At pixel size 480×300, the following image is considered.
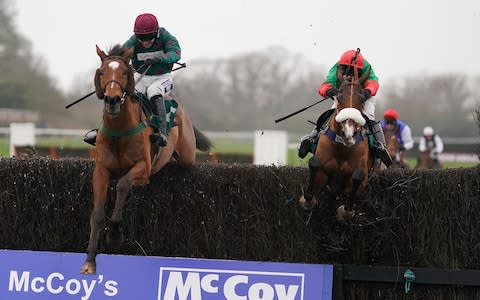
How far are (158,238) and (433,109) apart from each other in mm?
27277

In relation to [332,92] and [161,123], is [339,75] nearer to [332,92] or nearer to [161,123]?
[332,92]

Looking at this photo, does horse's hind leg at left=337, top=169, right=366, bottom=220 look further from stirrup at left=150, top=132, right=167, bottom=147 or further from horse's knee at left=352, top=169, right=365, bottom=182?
stirrup at left=150, top=132, right=167, bottom=147

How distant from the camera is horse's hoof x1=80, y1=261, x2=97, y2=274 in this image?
6.52 metres

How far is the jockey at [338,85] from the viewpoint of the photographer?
7.02 meters

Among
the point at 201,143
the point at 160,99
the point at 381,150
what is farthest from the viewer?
the point at 201,143

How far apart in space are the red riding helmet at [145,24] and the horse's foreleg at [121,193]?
1189 mm

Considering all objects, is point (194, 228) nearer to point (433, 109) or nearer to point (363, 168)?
point (363, 168)

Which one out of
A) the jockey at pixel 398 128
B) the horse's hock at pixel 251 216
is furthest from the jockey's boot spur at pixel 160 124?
the jockey at pixel 398 128

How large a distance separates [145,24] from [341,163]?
2064 mm

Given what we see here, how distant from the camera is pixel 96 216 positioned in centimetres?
668

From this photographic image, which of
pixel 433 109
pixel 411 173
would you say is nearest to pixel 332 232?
pixel 411 173

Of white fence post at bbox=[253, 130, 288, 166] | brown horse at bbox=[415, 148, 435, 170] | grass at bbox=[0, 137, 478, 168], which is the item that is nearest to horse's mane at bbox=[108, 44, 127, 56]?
brown horse at bbox=[415, 148, 435, 170]

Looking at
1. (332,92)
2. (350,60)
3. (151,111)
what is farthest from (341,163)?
(151,111)

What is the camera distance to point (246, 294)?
6703 mm
